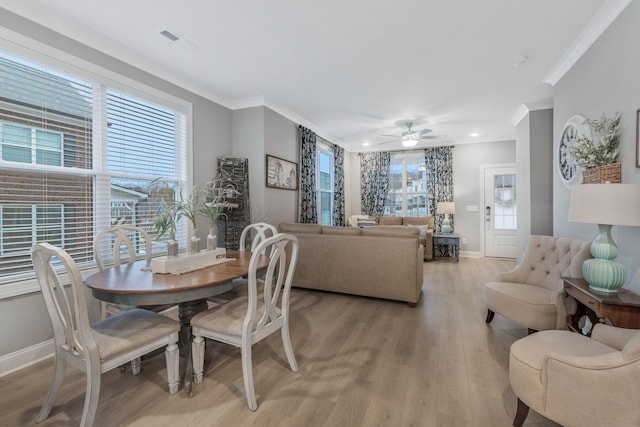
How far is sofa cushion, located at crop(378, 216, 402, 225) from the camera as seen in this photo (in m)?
7.00

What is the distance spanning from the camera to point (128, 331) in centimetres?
171

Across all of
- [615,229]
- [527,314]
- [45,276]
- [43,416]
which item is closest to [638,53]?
[615,229]

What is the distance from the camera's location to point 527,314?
241cm

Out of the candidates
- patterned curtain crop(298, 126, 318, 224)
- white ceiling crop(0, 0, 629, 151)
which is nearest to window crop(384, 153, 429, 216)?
patterned curtain crop(298, 126, 318, 224)

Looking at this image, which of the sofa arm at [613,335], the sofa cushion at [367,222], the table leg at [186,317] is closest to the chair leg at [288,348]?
the table leg at [186,317]

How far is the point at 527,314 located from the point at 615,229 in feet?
3.17

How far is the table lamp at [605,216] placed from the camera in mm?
1739

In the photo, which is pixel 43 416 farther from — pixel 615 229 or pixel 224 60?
pixel 615 229

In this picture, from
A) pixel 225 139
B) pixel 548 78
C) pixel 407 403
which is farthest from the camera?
pixel 225 139

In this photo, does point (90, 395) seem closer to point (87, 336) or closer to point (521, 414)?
point (87, 336)

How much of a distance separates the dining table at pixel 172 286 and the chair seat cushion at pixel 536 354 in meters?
1.66

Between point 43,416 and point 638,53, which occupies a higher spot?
point 638,53

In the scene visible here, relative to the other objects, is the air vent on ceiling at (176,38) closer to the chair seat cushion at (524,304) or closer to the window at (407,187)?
the chair seat cushion at (524,304)

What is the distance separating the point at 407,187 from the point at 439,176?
0.81 m
